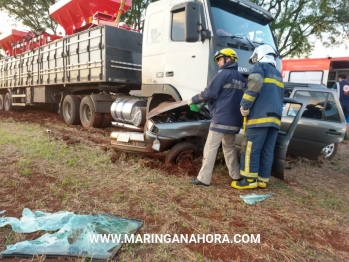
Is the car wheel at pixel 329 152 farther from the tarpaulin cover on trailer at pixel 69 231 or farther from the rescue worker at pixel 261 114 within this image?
the tarpaulin cover on trailer at pixel 69 231

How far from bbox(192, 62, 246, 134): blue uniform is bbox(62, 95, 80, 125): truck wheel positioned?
5403 mm

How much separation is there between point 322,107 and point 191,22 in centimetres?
285

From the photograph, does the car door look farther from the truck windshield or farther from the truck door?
the truck door

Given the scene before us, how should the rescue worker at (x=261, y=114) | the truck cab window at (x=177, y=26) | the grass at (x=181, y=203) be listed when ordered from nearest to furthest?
1. the grass at (x=181, y=203)
2. the rescue worker at (x=261, y=114)
3. the truck cab window at (x=177, y=26)

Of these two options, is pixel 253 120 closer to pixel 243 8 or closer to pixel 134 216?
pixel 134 216

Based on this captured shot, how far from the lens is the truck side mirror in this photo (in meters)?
3.81

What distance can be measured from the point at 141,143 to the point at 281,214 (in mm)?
2127

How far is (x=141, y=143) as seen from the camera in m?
4.03

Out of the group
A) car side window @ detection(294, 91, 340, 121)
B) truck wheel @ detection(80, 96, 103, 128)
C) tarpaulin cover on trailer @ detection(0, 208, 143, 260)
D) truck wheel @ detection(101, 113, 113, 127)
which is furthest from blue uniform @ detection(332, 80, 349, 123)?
tarpaulin cover on trailer @ detection(0, 208, 143, 260)

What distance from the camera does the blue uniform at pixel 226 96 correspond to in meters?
3.23

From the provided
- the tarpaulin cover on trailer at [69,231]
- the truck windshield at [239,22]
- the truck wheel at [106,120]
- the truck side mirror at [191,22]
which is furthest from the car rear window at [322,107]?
the truck wheel at [106,120]

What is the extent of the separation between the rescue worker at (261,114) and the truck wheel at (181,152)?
0.80 meters

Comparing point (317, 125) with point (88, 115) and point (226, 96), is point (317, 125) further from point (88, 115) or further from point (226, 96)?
point (88, 115)

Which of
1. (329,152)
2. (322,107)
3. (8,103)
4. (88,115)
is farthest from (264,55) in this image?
(8,103)
